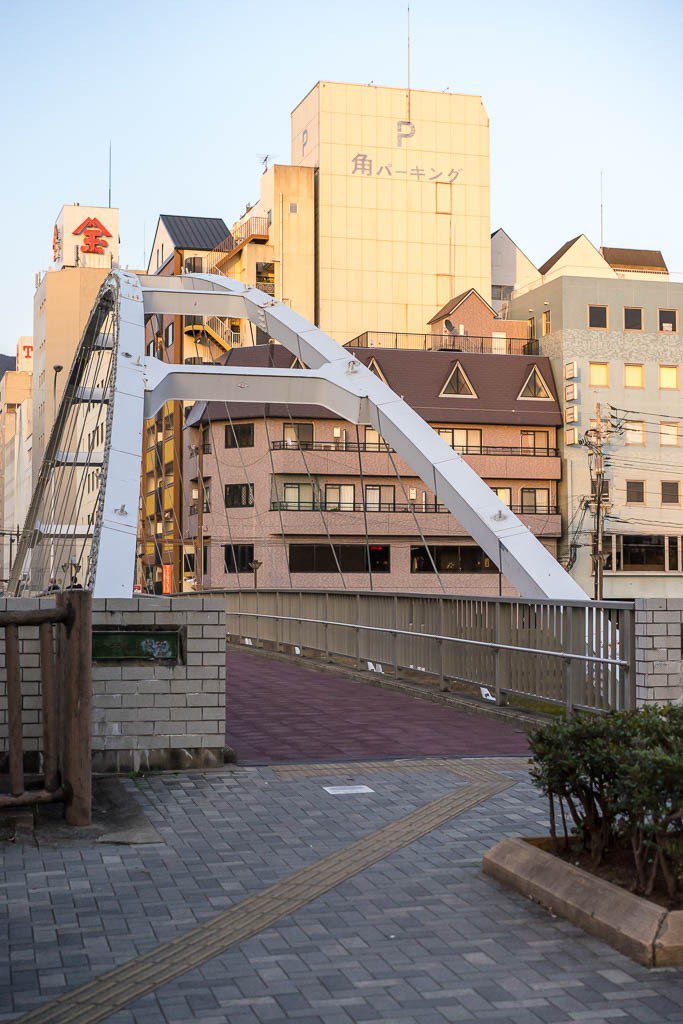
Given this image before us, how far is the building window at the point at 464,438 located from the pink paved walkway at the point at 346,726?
4854cm

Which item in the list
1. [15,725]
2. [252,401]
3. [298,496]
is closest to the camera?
[15,725]

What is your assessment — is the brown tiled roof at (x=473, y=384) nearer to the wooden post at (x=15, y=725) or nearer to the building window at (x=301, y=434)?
the building window at (x=301, y=434)

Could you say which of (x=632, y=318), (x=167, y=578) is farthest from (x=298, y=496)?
(x=632, y=318)

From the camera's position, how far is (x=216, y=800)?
29.9 ft

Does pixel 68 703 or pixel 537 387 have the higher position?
pixel 537 387

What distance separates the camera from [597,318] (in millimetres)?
68375

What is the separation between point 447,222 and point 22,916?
2997 inches

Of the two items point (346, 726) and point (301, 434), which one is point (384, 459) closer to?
point (301, 434)

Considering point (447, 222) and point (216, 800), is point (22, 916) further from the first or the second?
point (447, 222)

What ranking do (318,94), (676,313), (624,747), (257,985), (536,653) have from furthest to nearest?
(318,94), (676,313), (536,653), (624,747), (257,985)

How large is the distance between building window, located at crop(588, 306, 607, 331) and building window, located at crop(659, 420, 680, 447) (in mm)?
6230

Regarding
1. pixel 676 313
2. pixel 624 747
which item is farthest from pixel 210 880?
pixel 676 313

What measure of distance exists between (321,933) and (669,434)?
6544 centimetres

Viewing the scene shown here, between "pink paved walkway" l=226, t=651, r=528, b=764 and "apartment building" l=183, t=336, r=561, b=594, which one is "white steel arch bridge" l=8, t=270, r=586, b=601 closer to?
"pink paved walkway" l=226, t=651, r=528, b=764
